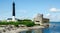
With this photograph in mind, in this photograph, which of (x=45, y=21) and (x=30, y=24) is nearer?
Result: (x=30, y=24)

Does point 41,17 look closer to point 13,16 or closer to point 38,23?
point 38,23

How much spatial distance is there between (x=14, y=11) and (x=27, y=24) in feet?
20.9

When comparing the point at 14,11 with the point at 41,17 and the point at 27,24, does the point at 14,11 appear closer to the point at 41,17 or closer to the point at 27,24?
the point at 27,24

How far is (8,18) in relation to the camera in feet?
229

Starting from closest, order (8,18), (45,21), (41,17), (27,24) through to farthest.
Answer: (27,24) < (8,18) < (41,17) < (45,21)

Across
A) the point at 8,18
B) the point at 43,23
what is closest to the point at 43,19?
the point at 43,23

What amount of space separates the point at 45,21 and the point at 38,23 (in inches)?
247

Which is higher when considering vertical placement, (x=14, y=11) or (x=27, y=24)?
(x=14, y=11)

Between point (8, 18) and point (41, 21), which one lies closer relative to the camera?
point (8, 18)

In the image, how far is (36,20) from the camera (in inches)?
2970

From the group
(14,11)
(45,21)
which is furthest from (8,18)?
(45,21)

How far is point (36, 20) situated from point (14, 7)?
52.3 feet

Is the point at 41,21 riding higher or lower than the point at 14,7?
lower

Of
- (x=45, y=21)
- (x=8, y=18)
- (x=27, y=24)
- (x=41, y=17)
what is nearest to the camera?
(x=27, y=24)
